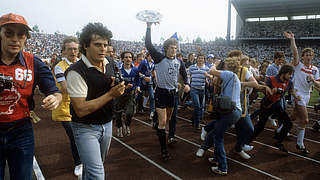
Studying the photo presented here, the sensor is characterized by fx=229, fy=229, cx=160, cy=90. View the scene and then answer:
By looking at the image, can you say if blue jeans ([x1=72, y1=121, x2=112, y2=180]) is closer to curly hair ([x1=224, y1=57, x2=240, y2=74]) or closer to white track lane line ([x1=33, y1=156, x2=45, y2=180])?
white track lane line ([x1=33, y1=156, x2=45, y2=180])

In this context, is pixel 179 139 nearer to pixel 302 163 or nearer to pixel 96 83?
pixel 302 163

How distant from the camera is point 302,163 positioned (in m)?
4.54

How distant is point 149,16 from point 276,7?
151ft

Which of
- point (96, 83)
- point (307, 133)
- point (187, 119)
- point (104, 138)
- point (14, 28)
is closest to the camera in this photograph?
point (14, 28)

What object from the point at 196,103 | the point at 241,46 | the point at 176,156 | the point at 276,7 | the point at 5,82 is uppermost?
the point at 276,7

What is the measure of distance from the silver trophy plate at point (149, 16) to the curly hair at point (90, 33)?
1.87m

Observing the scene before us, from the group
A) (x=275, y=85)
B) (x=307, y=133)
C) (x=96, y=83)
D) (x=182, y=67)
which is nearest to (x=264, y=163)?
(x=275, y=85)

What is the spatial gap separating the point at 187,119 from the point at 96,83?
6010mm

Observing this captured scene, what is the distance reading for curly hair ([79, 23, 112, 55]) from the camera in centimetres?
234

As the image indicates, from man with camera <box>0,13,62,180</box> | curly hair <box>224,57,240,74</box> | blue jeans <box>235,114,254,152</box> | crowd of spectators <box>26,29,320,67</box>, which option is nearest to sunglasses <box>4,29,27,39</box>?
man with camera <box>0,13,62,180</box>

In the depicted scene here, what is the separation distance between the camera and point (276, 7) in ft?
139

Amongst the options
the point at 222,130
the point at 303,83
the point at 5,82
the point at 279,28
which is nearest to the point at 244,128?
the point at 222,130

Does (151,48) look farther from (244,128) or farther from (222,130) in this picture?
(244,128)

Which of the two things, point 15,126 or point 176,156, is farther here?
point 176,156
